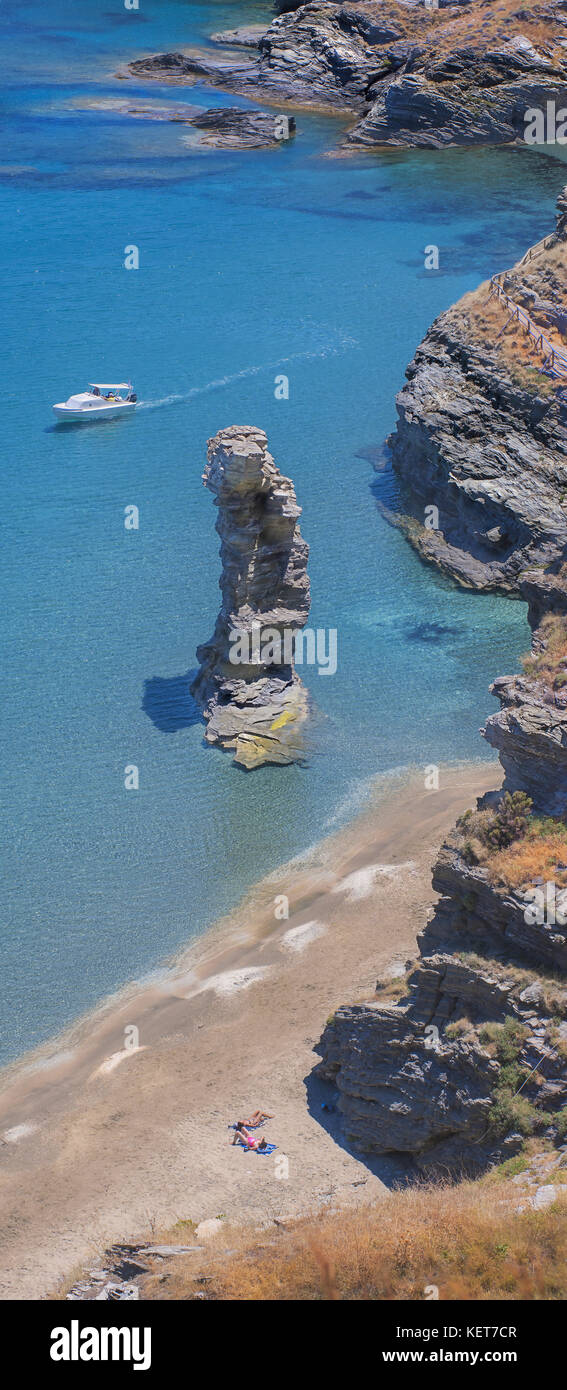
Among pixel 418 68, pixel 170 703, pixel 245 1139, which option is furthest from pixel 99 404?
pixel 418 68

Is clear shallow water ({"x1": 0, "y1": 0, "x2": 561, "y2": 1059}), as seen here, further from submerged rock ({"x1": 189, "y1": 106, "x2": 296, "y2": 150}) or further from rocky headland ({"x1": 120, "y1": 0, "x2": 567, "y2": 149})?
rocky headland ({"x1": 120, "y1": 0, "x2": 567, "y2": 149})

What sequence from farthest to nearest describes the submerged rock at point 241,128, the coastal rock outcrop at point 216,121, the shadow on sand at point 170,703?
1. the coastal rock outcrop at point 216,121
2. the submerged rock at point 241,128
3. the shadow on sand at point 170,703

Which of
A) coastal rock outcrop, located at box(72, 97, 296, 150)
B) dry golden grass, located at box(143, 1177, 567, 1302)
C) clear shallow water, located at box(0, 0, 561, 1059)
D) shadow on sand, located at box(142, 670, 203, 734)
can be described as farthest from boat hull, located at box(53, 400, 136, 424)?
dry golden grass, located at box(143, 1177, 567, 1302)

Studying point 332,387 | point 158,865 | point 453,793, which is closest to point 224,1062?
point 158,865

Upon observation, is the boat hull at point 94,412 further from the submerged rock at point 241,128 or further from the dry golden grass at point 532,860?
the submerged rock at point 241,128

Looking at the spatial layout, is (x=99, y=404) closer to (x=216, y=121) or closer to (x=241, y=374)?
(x=241, y=374)

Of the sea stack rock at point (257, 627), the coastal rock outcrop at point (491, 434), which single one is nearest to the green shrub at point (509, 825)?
the sea stack rock at point (257, 627)

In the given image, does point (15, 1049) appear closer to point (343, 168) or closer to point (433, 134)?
point (343, 168)
